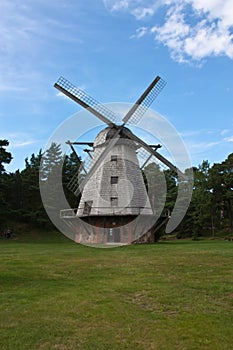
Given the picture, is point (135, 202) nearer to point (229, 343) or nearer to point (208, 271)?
point (208, 271)

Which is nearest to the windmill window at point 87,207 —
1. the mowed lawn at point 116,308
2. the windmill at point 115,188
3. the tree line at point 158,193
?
the windmill at point 115,188

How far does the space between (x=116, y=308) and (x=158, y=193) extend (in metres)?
35.1

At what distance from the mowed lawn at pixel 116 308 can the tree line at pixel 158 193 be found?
26643 millimetres

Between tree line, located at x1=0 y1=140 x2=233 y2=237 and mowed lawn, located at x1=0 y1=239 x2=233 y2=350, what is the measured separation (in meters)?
26.6

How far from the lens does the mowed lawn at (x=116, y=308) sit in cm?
476

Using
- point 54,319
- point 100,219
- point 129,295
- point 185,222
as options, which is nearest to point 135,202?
point 100,219

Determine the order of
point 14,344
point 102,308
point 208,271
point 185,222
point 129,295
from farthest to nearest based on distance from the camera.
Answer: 1. point 185,222
2. point 208,271
3. point 129,295
4. point 102,308
5. point 14,344

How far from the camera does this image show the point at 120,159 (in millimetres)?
22844

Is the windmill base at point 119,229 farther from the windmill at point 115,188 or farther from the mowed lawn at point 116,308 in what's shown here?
the mowed lawn at point 116,308

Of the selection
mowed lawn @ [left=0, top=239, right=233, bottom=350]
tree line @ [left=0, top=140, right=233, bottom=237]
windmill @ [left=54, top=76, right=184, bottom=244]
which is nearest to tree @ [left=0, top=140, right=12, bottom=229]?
tree line @ [left=0, top=140, right=233, bottom=237]

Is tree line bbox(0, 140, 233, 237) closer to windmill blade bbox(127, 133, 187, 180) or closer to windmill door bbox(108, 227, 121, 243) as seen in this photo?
windmill blade bbox(127, 133, 187, 180)

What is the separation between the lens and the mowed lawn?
15.6 ft

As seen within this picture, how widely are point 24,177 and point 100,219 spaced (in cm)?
2057

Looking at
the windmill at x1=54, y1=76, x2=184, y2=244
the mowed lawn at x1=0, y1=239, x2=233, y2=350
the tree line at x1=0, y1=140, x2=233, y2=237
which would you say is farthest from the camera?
the tree line at x1=0, y1=140, x2=233, y2=237
